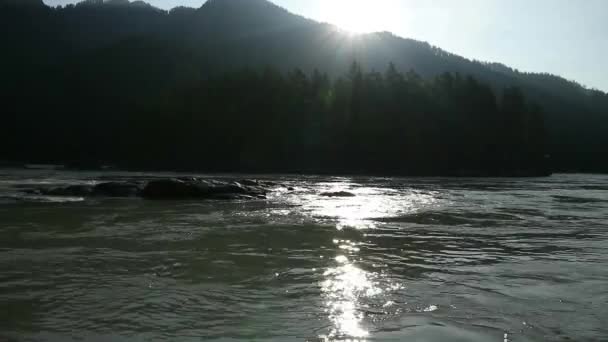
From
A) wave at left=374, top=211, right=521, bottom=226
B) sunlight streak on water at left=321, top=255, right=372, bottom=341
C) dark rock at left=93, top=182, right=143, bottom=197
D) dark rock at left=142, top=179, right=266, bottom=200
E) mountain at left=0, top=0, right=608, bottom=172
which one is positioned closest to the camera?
sunlight streak on water at left=321, top=255, right=372, bottom=341

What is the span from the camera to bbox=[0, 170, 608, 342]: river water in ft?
15.8

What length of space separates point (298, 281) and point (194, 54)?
152m

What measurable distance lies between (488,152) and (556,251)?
8917 centimetres

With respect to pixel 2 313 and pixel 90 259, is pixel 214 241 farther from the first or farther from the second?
pixel 2 313

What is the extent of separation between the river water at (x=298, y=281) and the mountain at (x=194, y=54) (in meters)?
102

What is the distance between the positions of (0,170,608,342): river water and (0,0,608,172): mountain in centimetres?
10154

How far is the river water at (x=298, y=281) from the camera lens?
4.83m

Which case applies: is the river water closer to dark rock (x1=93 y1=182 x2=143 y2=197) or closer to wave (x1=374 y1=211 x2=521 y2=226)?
wave (x1=374 y1=211 x2=521 y2=226)

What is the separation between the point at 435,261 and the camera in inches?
330

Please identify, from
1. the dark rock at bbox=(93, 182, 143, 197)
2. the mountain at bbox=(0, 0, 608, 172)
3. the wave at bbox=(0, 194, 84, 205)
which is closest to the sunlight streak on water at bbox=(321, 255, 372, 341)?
the wave at bbox=(0, 194, 84, 205)

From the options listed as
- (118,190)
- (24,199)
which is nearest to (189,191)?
(118,190)

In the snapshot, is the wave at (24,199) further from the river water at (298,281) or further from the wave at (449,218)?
the wave at (449,218)

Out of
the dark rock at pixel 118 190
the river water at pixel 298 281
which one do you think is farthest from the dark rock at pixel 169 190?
the river water at pixel 298 281

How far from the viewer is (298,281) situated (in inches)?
267
